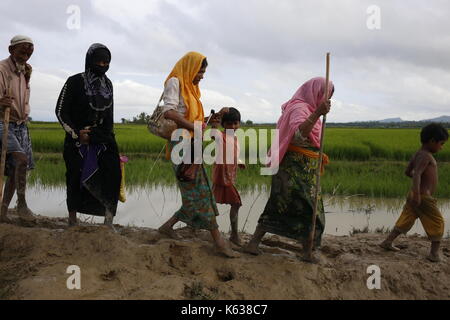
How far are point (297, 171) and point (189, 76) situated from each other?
1.07 meters

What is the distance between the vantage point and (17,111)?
12.2 ft

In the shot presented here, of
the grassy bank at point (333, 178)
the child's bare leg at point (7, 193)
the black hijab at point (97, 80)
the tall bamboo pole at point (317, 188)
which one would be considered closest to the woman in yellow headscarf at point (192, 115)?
the tall bamboo pole at point (317, 188)

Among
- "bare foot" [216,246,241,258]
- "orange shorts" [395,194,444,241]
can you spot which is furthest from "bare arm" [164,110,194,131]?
"orange shorts" [395,194,444,241]

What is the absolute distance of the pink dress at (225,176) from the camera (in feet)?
11.9

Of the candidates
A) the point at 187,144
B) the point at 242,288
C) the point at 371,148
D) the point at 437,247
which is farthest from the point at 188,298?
the point at 371,148

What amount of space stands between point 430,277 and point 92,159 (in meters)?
2.76

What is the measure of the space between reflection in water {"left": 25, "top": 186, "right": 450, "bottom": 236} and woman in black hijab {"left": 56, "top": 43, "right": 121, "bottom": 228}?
1.25 m

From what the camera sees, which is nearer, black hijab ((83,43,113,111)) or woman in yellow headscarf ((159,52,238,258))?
woman in yellow headscarf ((159,52,238,258))

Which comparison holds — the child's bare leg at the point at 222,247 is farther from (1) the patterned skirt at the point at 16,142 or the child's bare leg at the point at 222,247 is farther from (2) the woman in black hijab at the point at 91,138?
(1) the patterned skirt at the point at 16,142

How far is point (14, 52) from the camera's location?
12.0 ft

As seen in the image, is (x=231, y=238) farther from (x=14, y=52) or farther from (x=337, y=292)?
(x=14, y=52)

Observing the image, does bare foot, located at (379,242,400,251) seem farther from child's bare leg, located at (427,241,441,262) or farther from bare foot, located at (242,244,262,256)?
bare foot, located at (242,244,262,256)

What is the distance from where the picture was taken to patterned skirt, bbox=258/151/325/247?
3.08m

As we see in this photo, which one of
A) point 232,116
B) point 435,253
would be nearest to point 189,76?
point 232,116
